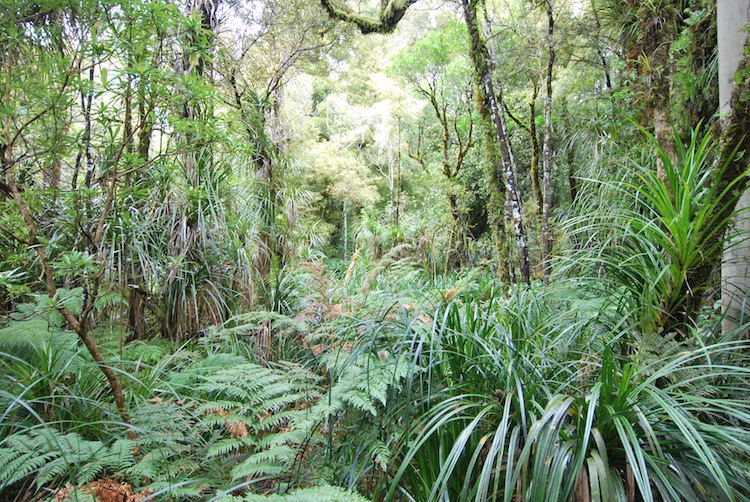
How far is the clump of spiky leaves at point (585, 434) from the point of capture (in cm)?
107

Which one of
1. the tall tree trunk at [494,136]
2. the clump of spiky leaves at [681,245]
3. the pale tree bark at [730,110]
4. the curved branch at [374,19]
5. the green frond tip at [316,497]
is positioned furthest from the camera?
the curved branch at [374,19]

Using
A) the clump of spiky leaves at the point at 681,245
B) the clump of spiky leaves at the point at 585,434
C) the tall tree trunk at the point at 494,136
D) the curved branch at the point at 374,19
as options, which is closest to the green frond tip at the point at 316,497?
the clump of spiky leaves at the point at 585,434

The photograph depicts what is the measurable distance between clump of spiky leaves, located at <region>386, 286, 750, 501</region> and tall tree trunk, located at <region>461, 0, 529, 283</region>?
3.11 meters

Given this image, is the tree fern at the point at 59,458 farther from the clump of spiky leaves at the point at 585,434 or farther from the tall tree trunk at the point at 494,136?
the tall tree trunk at the point at 494,136

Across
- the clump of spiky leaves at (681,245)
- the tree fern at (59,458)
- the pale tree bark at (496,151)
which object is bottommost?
the tree fern at (59,458)

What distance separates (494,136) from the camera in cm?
514

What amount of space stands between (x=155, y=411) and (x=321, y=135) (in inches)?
694

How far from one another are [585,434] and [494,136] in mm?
4608

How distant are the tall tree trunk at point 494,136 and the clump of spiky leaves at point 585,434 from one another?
10.2 ft

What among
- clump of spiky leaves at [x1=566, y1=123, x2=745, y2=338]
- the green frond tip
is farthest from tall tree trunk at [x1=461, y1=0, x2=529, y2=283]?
the green frond tip

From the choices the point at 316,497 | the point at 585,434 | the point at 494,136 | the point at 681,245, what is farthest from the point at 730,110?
the point at 494,136

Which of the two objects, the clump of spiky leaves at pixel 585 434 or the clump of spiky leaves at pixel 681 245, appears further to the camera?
the clump of spiky leaves at pixel 681 245

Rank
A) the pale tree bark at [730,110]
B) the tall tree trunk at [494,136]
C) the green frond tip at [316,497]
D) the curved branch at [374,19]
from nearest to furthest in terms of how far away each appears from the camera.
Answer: the green frond tip at [316,497] → the pale tree bark at [730,110] → the tall tree trunk at [494,136] → the curved branch at [374,19]

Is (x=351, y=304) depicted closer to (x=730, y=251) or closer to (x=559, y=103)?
(x=730, y=251)
